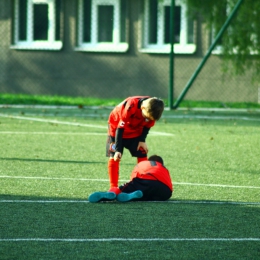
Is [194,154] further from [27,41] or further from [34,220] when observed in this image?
[27,41]

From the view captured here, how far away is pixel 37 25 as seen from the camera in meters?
24.5

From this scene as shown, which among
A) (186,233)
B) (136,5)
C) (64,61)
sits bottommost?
(186,233)

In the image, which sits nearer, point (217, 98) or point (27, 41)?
point (217, 98)

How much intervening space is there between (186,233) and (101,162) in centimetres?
430

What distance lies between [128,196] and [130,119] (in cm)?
90

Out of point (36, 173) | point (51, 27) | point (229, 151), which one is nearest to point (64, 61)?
point (51, 27)

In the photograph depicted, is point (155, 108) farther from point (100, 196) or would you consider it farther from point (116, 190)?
point (100, 196)

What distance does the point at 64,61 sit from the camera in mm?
24125

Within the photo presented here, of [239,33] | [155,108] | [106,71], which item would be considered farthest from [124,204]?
[106,71]

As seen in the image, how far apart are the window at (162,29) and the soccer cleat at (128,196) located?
52.3ft

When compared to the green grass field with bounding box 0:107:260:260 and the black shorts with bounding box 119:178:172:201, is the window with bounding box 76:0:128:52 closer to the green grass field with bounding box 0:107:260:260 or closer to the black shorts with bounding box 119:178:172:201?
the green grass field with bounding box 0:107:260:260

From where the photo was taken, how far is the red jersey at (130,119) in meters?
7.79

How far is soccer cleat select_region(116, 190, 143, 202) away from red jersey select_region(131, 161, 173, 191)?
0.62 feet

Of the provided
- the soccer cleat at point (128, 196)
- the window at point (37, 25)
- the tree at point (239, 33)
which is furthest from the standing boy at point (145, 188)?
the window at point (37, 25)
